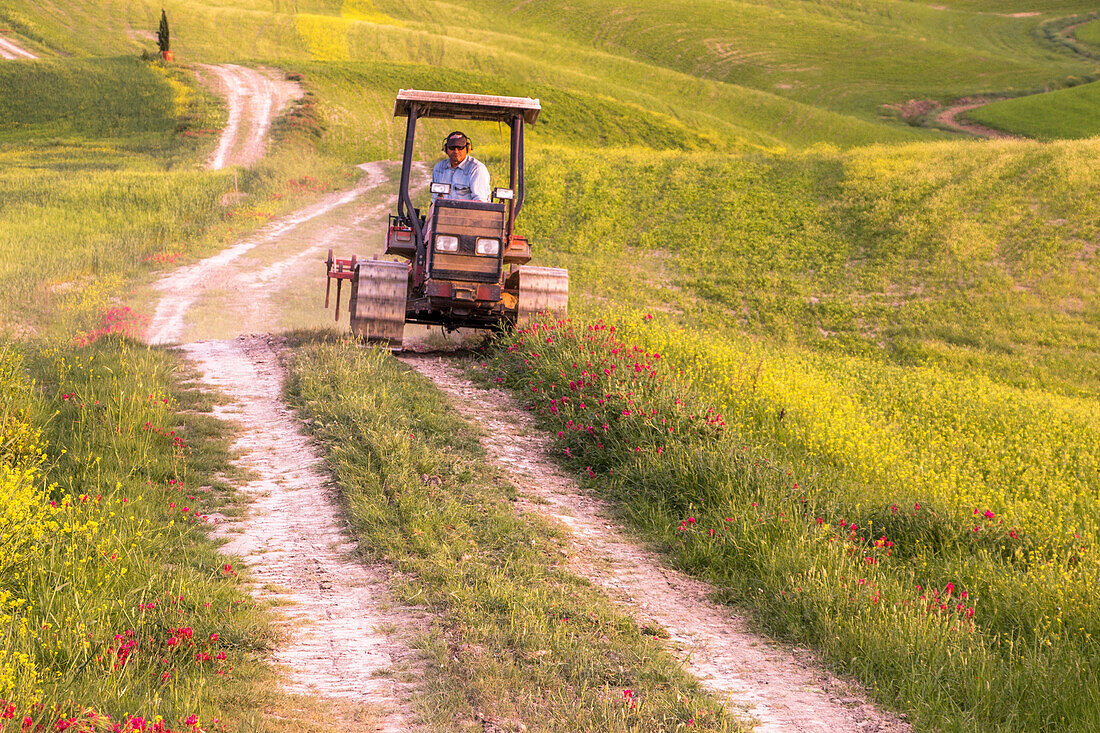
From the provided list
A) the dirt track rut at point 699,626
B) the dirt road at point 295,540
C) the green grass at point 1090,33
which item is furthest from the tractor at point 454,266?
the green grass at point 1090,33

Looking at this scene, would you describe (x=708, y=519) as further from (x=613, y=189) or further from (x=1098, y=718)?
(x=613, y=189)

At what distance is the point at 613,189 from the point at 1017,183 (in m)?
13.0

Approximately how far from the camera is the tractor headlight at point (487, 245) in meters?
11.0

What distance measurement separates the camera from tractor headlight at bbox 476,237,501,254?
11.0 metres

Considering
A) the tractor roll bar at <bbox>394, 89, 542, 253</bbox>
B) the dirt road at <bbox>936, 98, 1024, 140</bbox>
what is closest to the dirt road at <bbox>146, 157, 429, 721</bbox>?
the tractor roll bar at <bbox>394, 89, 542, 253</bbox>

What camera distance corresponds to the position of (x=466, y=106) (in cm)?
1182

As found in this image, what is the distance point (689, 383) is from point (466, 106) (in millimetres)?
5290

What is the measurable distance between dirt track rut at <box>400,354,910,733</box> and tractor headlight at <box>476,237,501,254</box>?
327 centimetres

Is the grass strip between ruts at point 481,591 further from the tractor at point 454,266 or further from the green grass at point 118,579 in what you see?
the tractor at point 454,266

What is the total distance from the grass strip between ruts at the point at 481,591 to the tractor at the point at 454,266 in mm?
2601

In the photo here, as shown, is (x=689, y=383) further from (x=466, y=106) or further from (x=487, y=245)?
(x=466, y=106)

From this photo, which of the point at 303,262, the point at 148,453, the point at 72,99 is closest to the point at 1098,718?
the point at 148,453

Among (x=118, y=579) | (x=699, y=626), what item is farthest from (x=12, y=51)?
(x=699, y=626)

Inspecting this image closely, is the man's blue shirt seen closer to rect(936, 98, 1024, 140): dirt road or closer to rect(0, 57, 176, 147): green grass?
rect(0, 57, 176, 147): green grass
